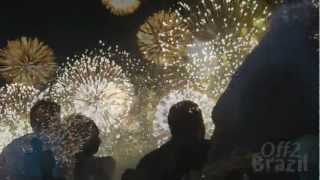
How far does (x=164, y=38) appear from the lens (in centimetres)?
251

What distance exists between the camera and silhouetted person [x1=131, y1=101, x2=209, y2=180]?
2432 millimetres

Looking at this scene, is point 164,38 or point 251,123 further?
point 164,38

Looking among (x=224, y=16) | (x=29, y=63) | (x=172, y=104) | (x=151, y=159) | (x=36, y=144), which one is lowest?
(x=151, y=159)

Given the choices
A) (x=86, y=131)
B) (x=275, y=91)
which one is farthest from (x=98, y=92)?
(x=275, y=91)

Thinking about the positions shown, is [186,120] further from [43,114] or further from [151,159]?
[43,114]

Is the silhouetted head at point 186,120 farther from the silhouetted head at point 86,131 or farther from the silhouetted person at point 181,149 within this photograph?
the silhouetted head at point 86,131

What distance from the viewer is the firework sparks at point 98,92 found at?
249cm

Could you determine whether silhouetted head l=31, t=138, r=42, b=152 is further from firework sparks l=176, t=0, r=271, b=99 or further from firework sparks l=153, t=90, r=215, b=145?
firework sparks l=176, t=0, r=271, b=99

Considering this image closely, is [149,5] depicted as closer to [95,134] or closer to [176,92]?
[176,92]

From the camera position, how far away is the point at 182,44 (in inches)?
97.8

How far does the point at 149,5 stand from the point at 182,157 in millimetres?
651

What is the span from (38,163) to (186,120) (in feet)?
2.19

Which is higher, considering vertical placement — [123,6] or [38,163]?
[123,6]

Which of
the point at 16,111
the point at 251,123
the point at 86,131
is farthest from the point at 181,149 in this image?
the point at 16,111
